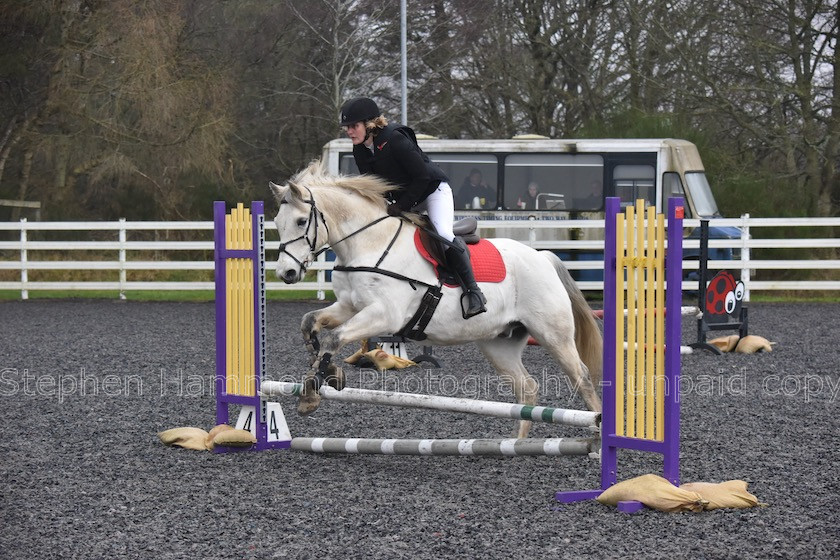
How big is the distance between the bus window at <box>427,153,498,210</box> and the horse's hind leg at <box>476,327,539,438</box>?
12.5 metres

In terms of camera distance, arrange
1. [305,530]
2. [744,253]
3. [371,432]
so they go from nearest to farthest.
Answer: [305,530], [371,432], [744,253]

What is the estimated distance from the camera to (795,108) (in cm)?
2016

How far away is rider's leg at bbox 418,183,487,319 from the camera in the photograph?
617 centimetres

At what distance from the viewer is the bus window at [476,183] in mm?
19172

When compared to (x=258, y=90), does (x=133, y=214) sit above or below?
below

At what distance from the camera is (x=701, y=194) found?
1880 cm

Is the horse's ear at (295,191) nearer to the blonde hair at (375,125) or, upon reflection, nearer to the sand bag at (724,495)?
the blonde hair at (375,125)

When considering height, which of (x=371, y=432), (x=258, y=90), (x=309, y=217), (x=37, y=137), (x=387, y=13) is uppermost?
(x=387, y=13)

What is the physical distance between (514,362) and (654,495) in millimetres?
2079

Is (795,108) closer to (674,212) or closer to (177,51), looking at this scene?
(177,51)

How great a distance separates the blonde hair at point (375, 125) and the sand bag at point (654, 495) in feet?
8.33

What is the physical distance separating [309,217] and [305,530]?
6.66 feet

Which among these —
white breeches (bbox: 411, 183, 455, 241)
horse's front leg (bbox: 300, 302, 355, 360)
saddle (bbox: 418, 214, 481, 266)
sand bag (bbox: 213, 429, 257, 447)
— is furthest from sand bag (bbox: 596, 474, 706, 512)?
sand bag (bbox: 213, 429, 257, 447)

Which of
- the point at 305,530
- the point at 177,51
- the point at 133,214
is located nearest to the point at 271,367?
the point at 305,530
